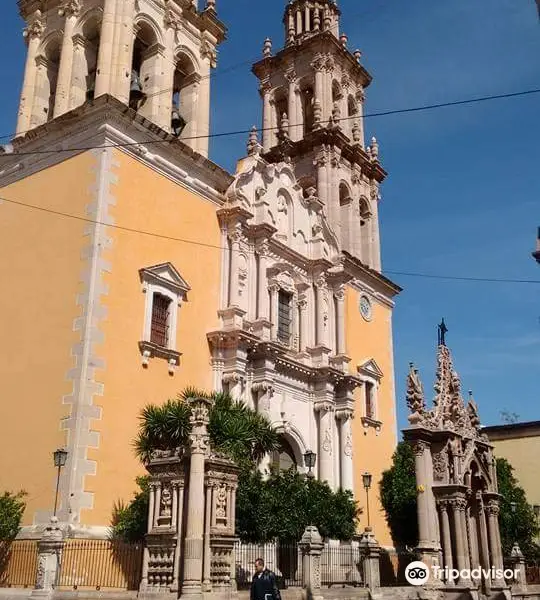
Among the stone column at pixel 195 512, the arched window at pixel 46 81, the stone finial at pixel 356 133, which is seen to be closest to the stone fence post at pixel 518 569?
the stone column at pixel 195 512

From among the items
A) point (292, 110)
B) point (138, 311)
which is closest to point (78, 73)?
point (138, 311)

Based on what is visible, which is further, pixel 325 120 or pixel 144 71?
pixel 325 120

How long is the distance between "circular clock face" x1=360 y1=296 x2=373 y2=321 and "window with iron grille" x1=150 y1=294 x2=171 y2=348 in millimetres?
11790

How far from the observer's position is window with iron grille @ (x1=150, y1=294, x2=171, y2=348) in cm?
2161

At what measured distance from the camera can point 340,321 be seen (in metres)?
28.4

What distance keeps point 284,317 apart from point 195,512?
1387 centimetres

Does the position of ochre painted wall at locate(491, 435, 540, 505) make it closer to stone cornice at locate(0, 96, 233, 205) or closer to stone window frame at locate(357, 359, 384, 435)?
stone window frame at locate(357, 359, 384, 435)

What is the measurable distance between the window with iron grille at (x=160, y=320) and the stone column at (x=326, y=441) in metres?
7.03

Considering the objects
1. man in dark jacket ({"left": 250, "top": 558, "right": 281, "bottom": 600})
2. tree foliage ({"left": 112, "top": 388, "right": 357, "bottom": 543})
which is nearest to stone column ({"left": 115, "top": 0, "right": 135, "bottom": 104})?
tree foliage ({"left": 112, "top": 388, "right": 357, "bottom": 543})

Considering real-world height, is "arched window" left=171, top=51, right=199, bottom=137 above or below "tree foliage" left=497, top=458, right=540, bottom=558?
above

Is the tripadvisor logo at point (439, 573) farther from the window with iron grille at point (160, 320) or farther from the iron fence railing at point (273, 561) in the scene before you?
the window with iron grille at point (160, 320)

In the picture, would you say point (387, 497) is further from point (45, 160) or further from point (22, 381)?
point (45, 160)

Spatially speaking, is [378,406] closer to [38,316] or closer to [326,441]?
[326,441]

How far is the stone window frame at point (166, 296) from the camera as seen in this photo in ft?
68.4
